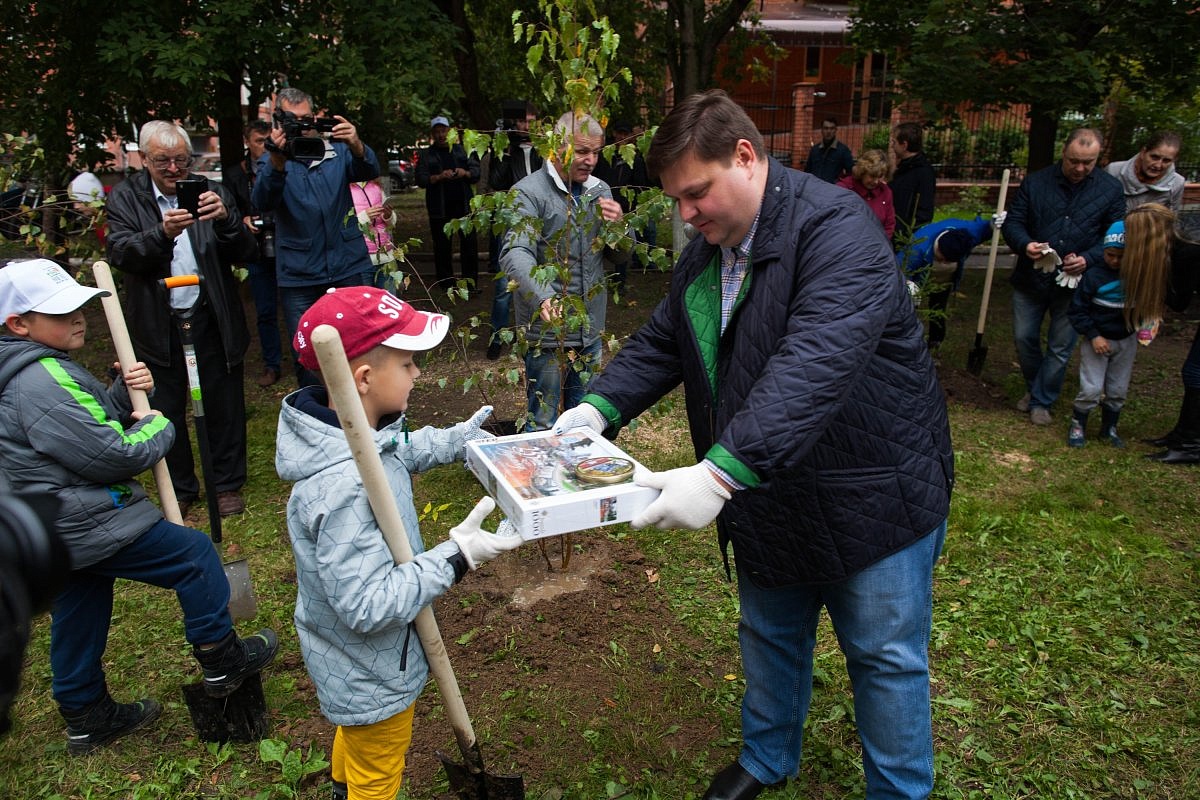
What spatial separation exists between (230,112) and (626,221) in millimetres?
6225

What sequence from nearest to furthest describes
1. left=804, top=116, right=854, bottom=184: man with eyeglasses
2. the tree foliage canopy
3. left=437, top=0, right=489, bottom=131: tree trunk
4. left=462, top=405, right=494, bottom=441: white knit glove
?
1. left=462, top=405, right=494, bottom=441: white knit glove
2. the tree foliage canopy
3. left=804, top=116, right=854, bottom=184: man with eyeglasses
4. left=437, top=0, right=489, bottom=131: tree trunk

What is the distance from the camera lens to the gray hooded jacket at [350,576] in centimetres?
193

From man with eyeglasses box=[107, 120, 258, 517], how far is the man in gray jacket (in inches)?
66.3

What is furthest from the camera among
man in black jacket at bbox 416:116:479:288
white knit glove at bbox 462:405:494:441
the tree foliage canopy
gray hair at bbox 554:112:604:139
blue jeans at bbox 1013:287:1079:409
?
man in black jacket at bbox 416:116:479:288

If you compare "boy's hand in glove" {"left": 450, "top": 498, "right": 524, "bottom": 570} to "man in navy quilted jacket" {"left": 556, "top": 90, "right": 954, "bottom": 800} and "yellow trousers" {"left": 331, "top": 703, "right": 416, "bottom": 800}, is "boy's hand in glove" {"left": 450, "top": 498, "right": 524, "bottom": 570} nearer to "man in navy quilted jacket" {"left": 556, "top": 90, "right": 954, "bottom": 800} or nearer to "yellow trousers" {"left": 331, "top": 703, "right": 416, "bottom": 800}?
"man in navy quilted jacket" {"left": 556, "top": 90, "right": 954, "bottom": 800}

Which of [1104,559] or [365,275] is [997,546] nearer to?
[1104,559]

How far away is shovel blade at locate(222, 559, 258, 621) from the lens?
3736 millimetres

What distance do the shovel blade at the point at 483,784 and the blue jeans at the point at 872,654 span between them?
31.7 inches

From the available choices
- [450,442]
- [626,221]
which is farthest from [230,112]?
[450,442]

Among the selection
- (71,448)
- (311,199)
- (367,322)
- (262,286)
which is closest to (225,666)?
(71,448)

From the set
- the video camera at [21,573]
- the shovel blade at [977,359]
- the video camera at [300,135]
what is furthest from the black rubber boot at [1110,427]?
the video camera at [21,573]

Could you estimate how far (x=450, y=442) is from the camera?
246 cm

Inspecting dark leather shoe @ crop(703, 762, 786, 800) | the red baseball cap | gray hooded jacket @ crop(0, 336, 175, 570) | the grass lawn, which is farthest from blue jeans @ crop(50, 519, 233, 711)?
dark leather shoe @ crop(703, 762, 786, 800)

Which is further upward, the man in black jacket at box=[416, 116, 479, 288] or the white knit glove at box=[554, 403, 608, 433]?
the white knit glove at box=[554, 403, 608, 433]
